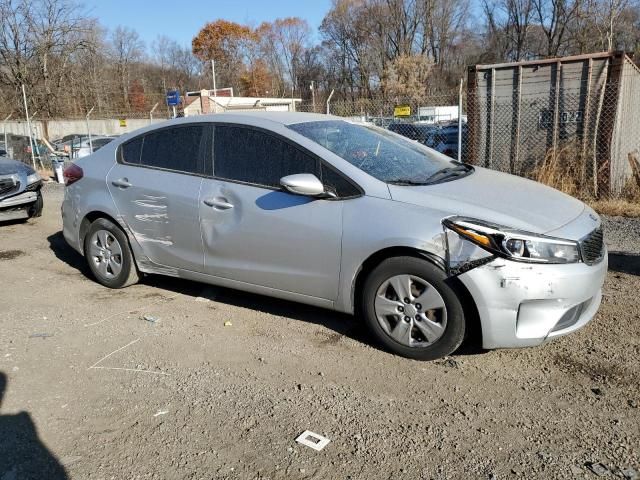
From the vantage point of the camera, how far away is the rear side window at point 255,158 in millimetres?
3949

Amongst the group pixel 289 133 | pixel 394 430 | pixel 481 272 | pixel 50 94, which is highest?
pixel 50 94

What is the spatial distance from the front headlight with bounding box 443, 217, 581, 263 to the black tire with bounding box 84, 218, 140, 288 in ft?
10.5

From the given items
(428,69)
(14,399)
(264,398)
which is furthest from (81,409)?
(428,69)

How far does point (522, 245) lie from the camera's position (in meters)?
3.16

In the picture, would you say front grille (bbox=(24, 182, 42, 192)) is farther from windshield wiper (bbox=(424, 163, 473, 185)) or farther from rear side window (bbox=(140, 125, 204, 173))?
windshield wiper (bbox=(424, 163, 473, 185))

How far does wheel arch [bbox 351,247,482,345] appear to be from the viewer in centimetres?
328

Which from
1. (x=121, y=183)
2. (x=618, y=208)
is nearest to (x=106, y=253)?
(x=121, y=183)

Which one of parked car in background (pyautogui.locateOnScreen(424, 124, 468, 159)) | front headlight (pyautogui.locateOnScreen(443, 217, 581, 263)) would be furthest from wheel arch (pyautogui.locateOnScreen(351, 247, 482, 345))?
parked car in background (pyautogui.locateOnScreen(424, 124, 468, 159))

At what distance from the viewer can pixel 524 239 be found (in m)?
3.16

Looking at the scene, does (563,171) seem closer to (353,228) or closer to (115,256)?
(353,228)

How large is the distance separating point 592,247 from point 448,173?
1.19m

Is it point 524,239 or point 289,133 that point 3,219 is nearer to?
point 289,133

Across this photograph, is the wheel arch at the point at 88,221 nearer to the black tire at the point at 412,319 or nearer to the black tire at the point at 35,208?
the black tire at the point at 412,319

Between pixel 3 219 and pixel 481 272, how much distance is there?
7.41 m
